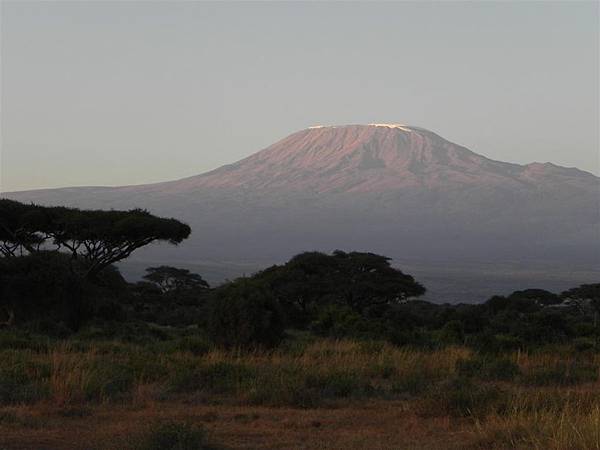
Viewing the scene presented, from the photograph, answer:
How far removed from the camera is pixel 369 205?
583 ft

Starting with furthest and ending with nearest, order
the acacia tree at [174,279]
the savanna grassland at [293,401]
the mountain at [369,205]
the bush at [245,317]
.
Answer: the mountain at [369,205]
the acacia tree at [174,279]
the bush at [245,317]
the savanna grassland at [293,401]

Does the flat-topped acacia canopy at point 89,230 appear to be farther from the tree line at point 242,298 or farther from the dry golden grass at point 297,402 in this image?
the dry golden grass at point 297,402

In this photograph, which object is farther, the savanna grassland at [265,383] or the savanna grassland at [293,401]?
the savanna grassland at [265,383]

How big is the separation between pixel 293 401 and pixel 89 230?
23459 mm

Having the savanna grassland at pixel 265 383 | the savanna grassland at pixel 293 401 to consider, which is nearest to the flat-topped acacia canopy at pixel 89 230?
the savanna grassland at pixel 265 383

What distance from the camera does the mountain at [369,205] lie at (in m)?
161

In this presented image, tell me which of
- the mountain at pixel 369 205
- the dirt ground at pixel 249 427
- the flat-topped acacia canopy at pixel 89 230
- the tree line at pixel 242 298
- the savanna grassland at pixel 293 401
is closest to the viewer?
the savanna grassland at pixel 293 401

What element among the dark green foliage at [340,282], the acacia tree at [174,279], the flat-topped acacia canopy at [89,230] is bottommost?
the acacia tree at [174,279]

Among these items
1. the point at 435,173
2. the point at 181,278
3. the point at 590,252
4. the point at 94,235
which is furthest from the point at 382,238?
the point at 94,235

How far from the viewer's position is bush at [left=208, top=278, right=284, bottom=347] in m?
16.5

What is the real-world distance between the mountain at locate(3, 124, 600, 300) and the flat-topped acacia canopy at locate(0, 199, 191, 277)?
114311 millimetres

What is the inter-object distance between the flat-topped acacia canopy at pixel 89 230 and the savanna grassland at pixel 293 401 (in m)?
17.4

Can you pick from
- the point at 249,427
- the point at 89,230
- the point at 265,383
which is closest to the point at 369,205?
the point at 89,230

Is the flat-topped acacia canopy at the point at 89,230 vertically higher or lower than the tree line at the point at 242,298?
higher
